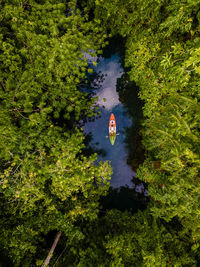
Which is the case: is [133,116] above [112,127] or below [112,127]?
above

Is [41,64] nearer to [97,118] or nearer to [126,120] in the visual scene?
[97,118]

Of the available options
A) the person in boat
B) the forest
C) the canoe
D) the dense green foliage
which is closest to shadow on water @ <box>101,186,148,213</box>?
the forest

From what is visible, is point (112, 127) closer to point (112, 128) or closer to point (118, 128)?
point (112, 128)

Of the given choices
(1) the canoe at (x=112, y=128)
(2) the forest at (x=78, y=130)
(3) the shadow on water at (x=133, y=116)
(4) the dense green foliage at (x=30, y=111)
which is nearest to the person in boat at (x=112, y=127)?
(1) the canoe at (x=112, y=128)

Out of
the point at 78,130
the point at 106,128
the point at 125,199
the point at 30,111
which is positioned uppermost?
the point at 106,128

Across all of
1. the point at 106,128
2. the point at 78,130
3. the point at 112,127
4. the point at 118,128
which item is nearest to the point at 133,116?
the point at 118,128

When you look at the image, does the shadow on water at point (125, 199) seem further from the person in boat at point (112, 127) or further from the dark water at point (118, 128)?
the person in boat at point (112, 127)

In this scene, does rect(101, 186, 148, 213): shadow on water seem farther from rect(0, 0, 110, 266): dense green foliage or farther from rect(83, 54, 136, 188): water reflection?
rect(0, 0, 110, 266): dense green foliage
